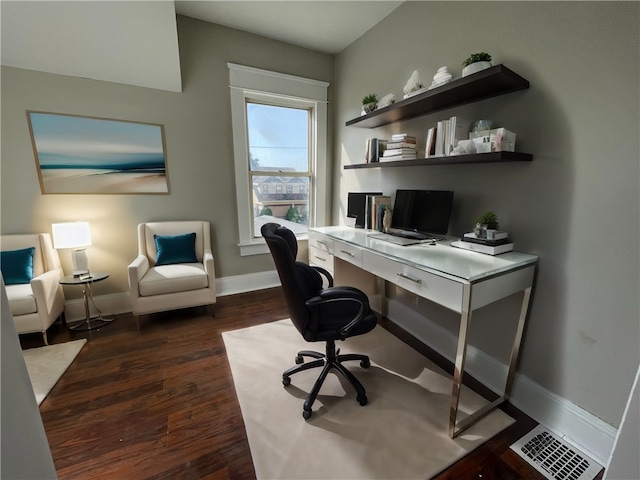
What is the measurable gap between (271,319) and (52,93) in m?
2.69

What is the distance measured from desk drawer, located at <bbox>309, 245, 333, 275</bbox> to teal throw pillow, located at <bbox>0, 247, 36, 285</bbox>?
2.34 metres

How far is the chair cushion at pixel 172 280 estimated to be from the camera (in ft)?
7.58

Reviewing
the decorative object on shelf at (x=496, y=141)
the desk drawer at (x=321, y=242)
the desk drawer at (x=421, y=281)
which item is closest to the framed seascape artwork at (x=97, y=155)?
the desk drawer at (x=321, y=242)

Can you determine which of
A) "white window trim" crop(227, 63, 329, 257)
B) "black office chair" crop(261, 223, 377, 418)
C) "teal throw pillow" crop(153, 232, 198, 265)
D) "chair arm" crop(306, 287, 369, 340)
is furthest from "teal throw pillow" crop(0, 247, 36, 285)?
"chair arm" crop(306, 287, 369, 340)

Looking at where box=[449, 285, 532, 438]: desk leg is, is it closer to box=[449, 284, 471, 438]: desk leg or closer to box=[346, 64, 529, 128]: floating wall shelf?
box=[449, 284, 471, 438]: desk leg

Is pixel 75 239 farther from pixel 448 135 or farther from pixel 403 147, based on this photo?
pixel 448 135

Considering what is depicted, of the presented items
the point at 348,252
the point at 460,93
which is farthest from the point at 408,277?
the point at 460,93

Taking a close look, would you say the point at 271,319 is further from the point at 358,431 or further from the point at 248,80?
the point at 248,80

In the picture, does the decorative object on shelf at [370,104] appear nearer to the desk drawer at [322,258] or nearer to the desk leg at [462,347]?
the desk drawer at [322,258]

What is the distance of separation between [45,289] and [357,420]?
2.47 metres

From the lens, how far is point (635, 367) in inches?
45.8

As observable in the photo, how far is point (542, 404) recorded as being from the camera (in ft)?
4.85

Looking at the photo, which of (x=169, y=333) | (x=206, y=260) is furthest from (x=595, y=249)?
(x=169, y=333)

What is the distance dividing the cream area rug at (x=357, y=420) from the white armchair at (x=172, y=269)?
0.74 meters
